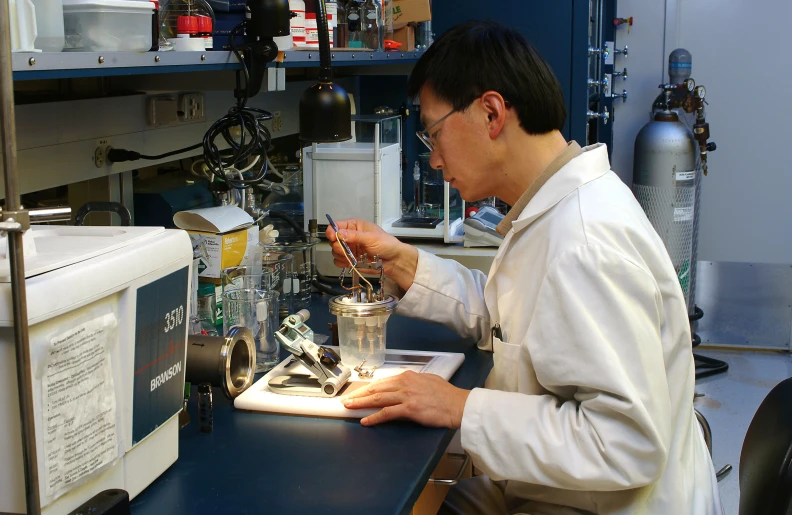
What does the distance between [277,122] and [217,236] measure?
1.14 m

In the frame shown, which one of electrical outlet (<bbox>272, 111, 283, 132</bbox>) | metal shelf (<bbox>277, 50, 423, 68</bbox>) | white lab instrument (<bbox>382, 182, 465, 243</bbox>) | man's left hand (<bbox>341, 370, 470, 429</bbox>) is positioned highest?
metal shelf (<bbox>277, 50, 423, 68</bbox>)

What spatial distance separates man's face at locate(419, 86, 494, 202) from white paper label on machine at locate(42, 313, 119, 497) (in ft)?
2.60

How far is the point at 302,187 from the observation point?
2.92 metres

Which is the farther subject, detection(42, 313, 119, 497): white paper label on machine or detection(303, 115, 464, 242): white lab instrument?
detection(303, 115, 464, 242): white lab instrument

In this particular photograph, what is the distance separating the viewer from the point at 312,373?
63.2 inches

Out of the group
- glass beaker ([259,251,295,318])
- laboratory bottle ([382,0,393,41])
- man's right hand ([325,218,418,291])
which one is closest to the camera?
man's right hand ([325,218,418,291])

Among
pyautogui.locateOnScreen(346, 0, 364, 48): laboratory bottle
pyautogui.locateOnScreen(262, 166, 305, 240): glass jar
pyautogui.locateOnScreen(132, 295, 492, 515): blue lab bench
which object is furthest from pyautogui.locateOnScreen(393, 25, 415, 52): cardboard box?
pyautogui.locateOnScreen(132, 295, 492, 515): blue lab bench

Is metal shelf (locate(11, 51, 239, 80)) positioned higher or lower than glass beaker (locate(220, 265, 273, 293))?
higher

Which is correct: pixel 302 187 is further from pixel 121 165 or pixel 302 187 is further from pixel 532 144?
pixel 532 144

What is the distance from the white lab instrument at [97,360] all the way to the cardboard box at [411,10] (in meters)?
2.03

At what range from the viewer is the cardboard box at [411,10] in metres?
3.03

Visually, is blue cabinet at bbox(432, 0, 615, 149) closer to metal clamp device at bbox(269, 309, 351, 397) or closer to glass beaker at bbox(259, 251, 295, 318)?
glass beaker at bbox(259, 251, 295, 318)

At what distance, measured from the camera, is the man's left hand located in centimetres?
143

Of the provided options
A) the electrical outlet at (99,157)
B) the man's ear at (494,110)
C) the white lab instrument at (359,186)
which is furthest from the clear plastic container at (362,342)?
the white lab instrument at (359,186)
